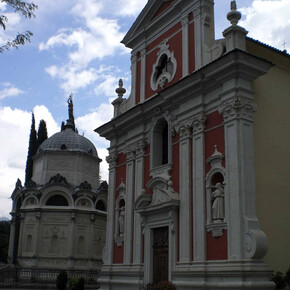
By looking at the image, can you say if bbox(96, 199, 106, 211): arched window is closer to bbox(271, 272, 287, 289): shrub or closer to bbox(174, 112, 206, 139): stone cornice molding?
bbox(174, 112, 206, 139): stone cornice molding

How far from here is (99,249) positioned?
39.3 meters

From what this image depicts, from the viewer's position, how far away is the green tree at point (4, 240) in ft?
167

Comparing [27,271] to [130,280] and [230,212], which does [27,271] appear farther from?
[230,212]

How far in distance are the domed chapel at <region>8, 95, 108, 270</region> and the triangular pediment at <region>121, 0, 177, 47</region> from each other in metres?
18.5

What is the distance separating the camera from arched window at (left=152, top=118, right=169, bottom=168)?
19.3 metres

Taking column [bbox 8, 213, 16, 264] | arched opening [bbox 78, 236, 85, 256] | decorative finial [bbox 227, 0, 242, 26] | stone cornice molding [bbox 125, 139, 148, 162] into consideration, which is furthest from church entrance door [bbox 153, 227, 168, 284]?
column [bbox 8, 213, 16, 264]

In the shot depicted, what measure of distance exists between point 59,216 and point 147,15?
2172 centimetres

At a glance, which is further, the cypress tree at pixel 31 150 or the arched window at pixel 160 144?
the cypress tree at pixel 31 150

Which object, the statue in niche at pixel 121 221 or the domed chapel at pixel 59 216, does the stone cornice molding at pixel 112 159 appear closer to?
the statue in niche at pixel 121 221

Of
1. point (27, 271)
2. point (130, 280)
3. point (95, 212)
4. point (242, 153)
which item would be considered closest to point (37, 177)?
point (95, 212)

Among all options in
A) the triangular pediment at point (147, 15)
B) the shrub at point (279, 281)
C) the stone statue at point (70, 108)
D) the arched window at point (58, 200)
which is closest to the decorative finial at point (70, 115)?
the stone statue at point (70, 108)

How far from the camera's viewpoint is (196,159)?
1659 cm

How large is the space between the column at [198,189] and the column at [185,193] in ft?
1.00

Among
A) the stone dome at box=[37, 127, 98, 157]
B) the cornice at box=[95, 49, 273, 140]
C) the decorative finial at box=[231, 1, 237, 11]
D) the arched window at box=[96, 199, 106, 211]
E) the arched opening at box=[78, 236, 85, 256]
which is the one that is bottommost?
the arched opening at box=[78, 236, 85, 256]
